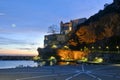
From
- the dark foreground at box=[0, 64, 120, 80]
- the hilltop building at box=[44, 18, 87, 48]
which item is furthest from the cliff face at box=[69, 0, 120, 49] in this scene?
the dark foreground at box=[0, 64, 120, 80]

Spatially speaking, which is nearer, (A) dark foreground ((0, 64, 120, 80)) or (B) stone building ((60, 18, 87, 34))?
(A) dark foreground ((0, 64, 120, 80))

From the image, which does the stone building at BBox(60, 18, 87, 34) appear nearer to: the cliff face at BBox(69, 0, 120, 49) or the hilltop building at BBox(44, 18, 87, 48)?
the hilltop building at BBox(44, 18, 87, 48)

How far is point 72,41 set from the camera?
144375 millimetres

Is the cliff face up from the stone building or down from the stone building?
down

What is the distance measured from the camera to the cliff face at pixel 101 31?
123188 millimetres

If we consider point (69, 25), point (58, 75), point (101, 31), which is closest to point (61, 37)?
point (69, 25)

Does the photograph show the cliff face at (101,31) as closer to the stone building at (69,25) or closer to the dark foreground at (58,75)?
the stone building at (69,25)

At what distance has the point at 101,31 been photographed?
130625mm

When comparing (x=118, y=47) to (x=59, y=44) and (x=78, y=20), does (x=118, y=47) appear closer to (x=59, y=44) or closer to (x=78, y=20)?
(x=59, y=44)

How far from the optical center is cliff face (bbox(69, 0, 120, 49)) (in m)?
123

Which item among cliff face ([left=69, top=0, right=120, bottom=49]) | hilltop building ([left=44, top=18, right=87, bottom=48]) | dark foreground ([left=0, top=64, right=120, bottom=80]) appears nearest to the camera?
dark foreground ([left=0, top=64, right=120, bottom=80])

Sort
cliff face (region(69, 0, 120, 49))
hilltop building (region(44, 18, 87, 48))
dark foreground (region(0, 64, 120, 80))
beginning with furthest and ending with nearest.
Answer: hilltop building (region(44, 18, 87, 48)) → cliff face (region(69, 0, 120, 49)) → dark foreground (region(0, 64, 120, 80))

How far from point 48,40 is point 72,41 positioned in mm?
43914

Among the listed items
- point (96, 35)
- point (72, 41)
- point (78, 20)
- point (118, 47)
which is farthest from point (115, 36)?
point (78, 20)
